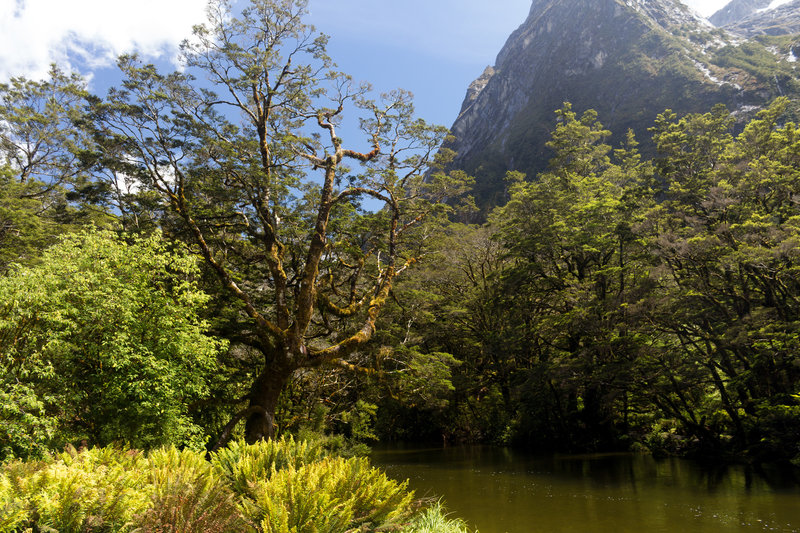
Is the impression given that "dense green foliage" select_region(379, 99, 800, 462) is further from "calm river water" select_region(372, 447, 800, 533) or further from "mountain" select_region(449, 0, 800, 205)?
"mountain" select_region(449, 0, 800, 205)

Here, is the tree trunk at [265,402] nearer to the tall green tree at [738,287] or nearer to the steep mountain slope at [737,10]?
the tall green tree at [738,287]

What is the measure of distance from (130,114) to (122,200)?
3370 millimetres

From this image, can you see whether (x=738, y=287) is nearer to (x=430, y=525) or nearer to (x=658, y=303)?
(x=658, y=303)

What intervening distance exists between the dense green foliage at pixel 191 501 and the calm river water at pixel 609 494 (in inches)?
222

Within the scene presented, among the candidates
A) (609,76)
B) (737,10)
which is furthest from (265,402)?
(737,10)

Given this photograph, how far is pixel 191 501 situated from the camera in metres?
4.02

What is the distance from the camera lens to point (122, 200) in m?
14.9

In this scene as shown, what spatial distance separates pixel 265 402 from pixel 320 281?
5.10 m

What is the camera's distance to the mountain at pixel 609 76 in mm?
63625

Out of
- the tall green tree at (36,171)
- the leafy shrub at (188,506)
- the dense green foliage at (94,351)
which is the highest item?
the tall green tree at (36,171)

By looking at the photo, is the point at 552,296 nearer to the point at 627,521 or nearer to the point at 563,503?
the point at 563,503

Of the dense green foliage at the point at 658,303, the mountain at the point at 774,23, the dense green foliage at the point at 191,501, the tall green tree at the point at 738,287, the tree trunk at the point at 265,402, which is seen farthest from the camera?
the mountain at the point at 774,23

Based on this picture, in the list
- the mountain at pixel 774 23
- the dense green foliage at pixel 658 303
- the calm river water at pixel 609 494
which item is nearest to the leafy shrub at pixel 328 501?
the calm river water at pixel 609 494

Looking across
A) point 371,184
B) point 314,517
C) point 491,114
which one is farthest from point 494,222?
point 491,114
